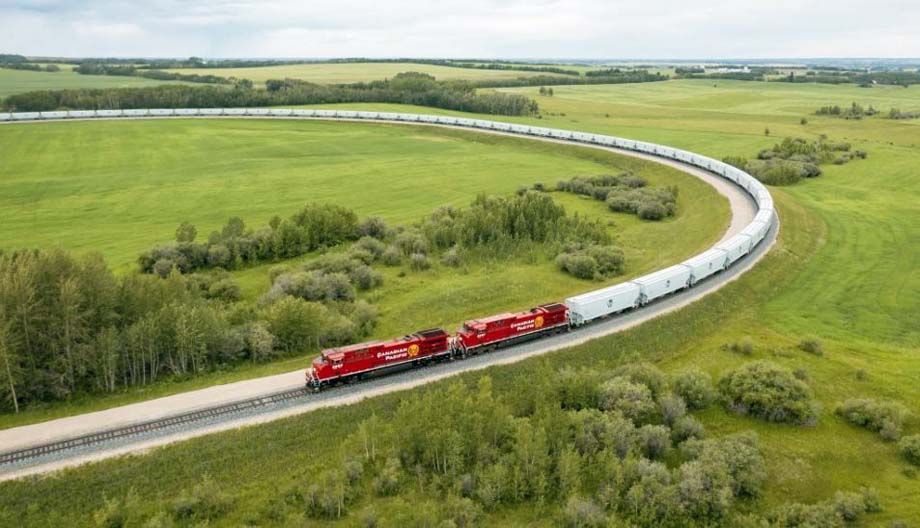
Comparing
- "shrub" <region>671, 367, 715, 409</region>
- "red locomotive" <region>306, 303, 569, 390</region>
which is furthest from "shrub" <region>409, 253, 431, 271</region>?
"shrub" <region>671, 367, 715, 409</region>

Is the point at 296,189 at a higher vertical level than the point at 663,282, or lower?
higher

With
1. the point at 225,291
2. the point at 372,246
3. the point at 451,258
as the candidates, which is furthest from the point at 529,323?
the point at 225,291

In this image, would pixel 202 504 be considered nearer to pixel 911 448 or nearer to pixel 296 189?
pixel 911 448

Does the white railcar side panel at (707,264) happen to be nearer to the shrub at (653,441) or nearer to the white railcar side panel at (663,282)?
the white railcar side panel at (663,282)

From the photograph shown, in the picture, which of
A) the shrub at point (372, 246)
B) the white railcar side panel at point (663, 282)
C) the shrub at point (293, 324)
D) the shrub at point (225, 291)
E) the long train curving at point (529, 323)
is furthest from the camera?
the shrub at point (372, 246)

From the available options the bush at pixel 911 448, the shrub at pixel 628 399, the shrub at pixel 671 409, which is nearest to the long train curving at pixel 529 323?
the shrub at pixel 628 399

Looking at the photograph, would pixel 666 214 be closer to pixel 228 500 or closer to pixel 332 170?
pixel 332 170
